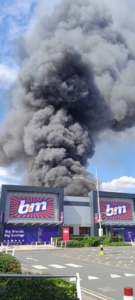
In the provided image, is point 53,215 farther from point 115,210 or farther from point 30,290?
point 30,290

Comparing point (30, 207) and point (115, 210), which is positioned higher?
point (115, 210)

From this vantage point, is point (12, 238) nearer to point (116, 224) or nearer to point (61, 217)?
point (61, 217)

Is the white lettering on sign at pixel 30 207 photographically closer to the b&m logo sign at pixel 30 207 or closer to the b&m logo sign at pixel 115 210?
the b&m logo sign at pixel 30 207

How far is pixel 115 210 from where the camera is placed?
53.4 m

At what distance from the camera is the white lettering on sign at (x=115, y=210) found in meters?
52.7

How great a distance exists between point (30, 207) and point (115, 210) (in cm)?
1650

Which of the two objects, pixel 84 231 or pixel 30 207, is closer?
pixel 30 207

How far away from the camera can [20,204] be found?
155ft

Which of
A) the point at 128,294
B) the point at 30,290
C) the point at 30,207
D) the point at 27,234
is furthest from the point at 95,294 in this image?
the point at 27,234

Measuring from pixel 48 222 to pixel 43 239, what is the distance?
10.7ft

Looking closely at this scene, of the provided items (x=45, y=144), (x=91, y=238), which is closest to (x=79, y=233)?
(x=91, y=238)

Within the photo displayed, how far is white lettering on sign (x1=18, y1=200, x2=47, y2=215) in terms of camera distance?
1847 inches

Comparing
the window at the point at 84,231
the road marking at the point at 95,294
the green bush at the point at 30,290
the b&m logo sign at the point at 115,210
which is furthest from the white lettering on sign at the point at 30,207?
the green bush at the point at 30,290

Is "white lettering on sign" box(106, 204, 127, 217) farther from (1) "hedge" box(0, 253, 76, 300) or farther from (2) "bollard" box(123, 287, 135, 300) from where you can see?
(2) "bollard" box(123, 287, 135, 300)
